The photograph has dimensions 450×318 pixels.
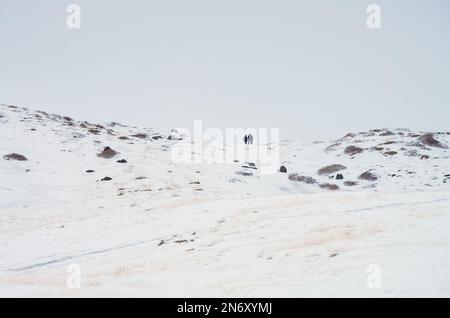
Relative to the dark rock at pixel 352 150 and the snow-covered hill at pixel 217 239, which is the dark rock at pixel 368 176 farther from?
the dark rock at pixel 352 150

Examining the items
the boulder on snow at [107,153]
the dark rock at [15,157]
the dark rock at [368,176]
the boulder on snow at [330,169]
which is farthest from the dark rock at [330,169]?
the dark rock at [15,157]

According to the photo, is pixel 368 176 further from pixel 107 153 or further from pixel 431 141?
pixel 107 153

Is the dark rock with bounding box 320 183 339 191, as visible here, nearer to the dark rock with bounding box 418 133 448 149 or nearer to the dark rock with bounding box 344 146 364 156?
the dark rock with bounding box 344 146 364 156

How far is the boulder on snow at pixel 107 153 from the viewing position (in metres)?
32.6

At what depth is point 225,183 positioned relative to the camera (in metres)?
23.3

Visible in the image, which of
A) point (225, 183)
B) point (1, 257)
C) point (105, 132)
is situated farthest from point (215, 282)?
point (105, 132)

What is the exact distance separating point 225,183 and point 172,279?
53.2ft

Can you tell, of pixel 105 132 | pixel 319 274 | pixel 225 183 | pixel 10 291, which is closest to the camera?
pixel 319 274

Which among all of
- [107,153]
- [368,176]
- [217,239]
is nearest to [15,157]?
[107,153]

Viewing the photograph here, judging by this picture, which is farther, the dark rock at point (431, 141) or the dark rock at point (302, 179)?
the dark rock at point (431, 141)

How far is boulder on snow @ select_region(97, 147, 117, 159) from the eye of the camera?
3256 centimetres

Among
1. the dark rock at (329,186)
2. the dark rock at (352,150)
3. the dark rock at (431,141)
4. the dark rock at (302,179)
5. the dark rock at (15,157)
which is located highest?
the dark rock at (15,157)

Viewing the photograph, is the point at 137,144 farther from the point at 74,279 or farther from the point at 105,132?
the point at 74,279

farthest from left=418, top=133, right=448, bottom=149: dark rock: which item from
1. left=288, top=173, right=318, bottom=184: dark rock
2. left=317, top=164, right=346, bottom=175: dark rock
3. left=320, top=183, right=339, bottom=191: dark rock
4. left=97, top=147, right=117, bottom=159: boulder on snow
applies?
left=97, top=147, right=117, bottom=159: boulder on snow
